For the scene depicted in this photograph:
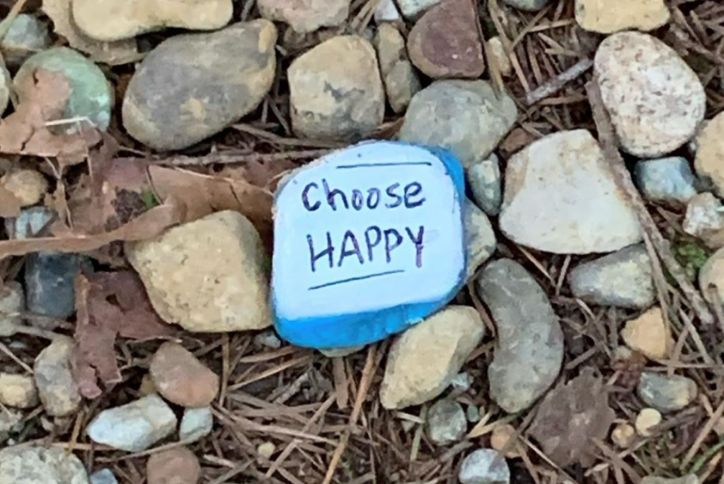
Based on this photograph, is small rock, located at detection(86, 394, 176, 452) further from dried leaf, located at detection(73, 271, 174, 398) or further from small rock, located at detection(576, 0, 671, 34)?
small rock, located at detection(576, 0, 671, 34)

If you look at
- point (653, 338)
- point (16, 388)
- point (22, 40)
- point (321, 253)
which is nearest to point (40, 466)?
point (16, 388)

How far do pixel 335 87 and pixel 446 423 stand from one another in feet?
1.41

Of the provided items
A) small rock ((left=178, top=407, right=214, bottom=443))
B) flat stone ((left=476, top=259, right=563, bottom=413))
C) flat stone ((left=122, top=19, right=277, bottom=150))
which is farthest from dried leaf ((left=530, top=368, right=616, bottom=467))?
flat stone ((left=122, top=19, right=277, bottom=150))

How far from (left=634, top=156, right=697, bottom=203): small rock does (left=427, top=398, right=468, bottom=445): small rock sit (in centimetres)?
A: 35

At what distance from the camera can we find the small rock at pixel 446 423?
145 centimetres

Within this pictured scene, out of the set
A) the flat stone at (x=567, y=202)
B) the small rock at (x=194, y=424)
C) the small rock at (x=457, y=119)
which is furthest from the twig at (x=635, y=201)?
the small rock at (x=194, y=424)

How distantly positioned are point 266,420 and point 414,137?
390 mm

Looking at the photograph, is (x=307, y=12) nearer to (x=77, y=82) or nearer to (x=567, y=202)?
(x=77, y=82)

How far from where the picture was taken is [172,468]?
1423mm

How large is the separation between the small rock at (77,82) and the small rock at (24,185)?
0.07m

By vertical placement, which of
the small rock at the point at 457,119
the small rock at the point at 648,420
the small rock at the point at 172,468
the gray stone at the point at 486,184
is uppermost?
the small rock at the point at 457,119

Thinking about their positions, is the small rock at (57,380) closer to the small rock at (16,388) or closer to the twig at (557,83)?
the small rock at (16,388)

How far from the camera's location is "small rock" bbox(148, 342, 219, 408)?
1429mm

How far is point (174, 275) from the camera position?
1403 mm
